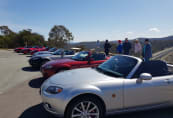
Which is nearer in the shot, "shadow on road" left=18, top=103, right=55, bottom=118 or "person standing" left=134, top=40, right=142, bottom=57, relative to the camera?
"shadow on road" left=18, top=103, right=55, bottom=118

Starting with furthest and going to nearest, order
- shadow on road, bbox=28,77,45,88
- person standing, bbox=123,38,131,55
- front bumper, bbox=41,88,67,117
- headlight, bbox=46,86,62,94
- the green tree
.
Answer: the green tree, person standing, bbox=123,38,131,55, shadow on road, bbox=28,77,45,88, headlight, bbox=46,86,62,94, front bumper, bbox=41,88,67,117

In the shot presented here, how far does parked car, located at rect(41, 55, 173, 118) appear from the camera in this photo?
2627 millimetres

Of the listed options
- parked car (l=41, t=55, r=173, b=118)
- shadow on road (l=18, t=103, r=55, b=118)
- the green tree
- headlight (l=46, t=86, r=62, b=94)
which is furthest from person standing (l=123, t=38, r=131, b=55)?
the green tree

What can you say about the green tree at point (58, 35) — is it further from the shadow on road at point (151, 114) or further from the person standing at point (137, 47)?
the shadow on road at point (151, 114)

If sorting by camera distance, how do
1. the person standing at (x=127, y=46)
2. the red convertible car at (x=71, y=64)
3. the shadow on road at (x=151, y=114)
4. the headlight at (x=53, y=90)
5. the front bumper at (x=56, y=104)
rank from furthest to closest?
1. the person standing at (x=127, y=46)
2. the red convertible car at (x=71, y=64)
3. the shadow on road at (x=151, y=114)
4. the headlight at (x=53, y=90)
5. the front bumper at (x=56, y=104)

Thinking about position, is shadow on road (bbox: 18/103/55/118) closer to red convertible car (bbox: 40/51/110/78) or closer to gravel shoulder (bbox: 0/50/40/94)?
gravel shoulder (bbox: 0/50/40/94)

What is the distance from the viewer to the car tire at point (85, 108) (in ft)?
8.60

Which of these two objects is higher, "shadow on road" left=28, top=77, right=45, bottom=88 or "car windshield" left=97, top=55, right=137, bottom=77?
"car windshield" left=97, top=55, right=137, bottom=77

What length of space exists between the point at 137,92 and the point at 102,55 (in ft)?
12.7

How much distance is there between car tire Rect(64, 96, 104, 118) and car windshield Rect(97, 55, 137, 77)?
0.84 m

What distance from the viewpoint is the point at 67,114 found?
2.62 meters

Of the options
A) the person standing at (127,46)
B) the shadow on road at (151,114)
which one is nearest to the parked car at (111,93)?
the shadow on road at (151,114)

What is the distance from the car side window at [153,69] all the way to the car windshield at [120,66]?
0.18 m

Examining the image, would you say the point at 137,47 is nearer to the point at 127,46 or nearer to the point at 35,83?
the point at 127,46
